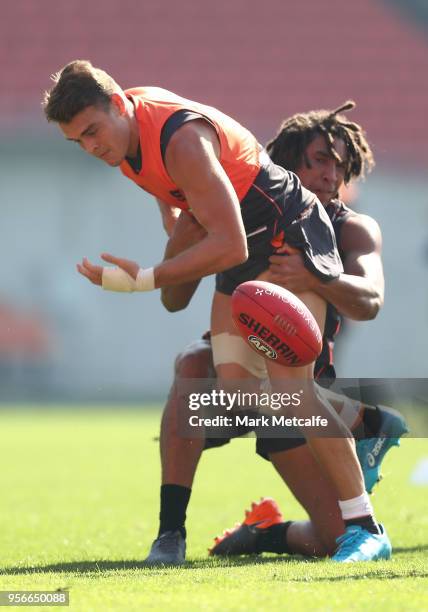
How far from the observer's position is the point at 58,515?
23.5 feet

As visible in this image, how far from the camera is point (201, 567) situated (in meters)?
4.77

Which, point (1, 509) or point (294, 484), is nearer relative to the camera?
point (294, 484)

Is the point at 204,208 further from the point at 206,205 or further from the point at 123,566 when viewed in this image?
the point at 123,566

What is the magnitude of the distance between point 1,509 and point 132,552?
2.03 m

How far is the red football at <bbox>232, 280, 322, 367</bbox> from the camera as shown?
4602 mm

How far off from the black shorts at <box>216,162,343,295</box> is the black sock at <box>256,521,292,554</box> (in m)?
1.16

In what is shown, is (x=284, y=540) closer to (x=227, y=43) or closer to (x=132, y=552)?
(x=132, y=552)

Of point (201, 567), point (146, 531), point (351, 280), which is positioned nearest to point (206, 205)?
point (351, 280)

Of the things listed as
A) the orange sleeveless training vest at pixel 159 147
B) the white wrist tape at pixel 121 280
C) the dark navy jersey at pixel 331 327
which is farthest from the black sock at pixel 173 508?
the orange sleeveless training vest at pixel 159 147

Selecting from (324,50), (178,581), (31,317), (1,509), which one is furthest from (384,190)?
(178,581)

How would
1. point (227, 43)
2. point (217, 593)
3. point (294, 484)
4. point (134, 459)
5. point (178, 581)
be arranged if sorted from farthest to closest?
1. point (227, 43)
2. point (134, 459)
3. point (294, 484)
4. point (178, 581)
5. point (217, 593)

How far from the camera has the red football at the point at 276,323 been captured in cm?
460

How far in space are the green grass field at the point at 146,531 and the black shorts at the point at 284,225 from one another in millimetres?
1077

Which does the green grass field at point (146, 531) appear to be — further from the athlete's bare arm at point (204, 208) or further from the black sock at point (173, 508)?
the athlete's bare arm at point (204, 208)
